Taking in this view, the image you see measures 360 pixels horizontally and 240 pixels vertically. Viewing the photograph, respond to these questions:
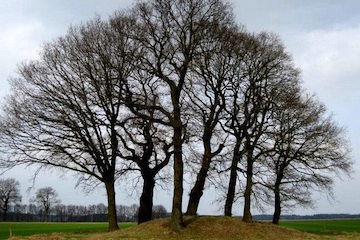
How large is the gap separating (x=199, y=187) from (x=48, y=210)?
11156 centimetres

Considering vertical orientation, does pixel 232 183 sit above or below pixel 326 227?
above

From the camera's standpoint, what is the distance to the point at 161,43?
28562 mm

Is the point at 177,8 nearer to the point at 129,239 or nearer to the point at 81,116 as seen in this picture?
the point at 81,116

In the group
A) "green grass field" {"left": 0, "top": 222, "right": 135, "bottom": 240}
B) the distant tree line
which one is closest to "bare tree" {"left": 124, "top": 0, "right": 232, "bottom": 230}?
"green grass field" {"left": 0, "top": 222, "right": 135, "bottom": 240}

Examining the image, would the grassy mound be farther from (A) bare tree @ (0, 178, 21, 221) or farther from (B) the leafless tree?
(A) bare tree @ (0, 178, 21, 221)

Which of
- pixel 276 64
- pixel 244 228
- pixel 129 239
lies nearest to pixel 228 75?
pixel 276 64

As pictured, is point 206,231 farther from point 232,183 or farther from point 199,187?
point 232,183

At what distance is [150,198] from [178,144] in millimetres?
7487

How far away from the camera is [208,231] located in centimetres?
2589

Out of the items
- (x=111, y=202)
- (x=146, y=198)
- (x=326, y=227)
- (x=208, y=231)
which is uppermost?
(x=146, y=198)

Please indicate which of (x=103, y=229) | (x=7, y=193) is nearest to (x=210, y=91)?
(x=103, y=229)

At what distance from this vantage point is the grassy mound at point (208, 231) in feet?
81.8

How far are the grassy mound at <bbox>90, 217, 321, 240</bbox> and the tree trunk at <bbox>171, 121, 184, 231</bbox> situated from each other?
0.54 m

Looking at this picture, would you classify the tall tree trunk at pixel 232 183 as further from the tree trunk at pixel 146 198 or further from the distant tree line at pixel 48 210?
the distant tree line at pixel 48 210
